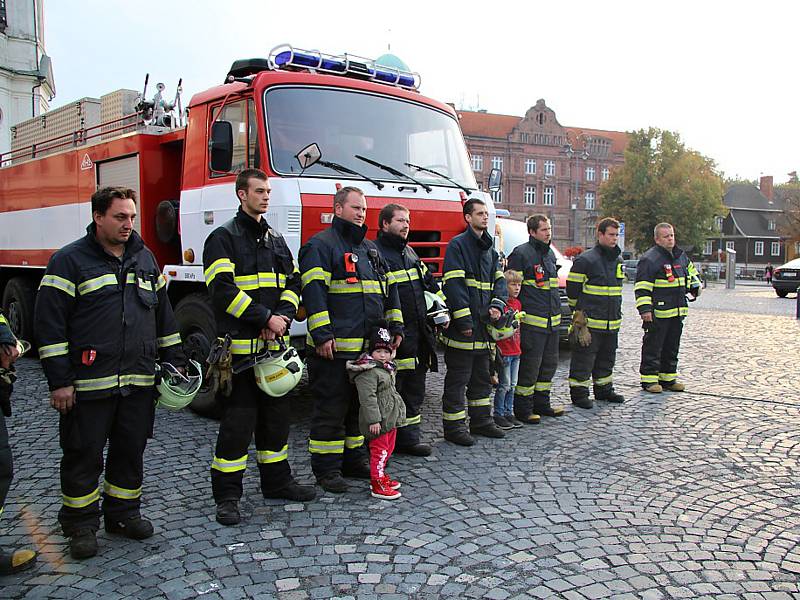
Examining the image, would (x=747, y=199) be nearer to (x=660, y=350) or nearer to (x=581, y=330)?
(x=660, y=350)

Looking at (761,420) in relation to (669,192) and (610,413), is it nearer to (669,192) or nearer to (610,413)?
(610,413)

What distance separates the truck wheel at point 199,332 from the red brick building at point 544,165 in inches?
2764

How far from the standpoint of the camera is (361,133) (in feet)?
21.0

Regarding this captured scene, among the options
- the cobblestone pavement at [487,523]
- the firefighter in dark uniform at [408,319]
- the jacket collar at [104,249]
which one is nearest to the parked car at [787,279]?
the cobblestone pavement at [487,523]

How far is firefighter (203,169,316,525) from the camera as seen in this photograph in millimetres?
4160

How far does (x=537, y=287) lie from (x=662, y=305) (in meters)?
2.12

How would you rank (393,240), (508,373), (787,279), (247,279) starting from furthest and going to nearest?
(787,279), (508,373), (393,240), (247,279)

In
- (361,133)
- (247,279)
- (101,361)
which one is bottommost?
(101,361)

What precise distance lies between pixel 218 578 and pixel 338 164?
3.73m

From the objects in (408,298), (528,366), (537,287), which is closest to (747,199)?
(537,287)

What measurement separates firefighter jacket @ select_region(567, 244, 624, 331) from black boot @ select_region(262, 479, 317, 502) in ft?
12.6

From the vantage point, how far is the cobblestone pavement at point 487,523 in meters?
3.40

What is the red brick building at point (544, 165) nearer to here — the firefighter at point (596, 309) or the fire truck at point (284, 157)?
the firefighter at point (596, 309)

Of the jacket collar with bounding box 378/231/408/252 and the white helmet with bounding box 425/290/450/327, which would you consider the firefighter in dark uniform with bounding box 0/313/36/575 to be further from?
the white helmet with bounding box 425/290/450/327
